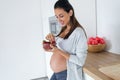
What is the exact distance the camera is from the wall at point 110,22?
4.99 feet

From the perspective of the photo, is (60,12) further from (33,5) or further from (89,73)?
(33,5)

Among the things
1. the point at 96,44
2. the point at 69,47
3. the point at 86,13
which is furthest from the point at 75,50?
the point at 86,13

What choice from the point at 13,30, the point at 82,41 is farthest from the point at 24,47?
the point at 82,41

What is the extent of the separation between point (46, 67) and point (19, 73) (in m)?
A: 0.43

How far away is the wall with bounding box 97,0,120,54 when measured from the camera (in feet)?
4.99

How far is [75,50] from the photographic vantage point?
106 cm

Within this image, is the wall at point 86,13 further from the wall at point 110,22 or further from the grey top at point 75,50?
the grey top at point 75,50

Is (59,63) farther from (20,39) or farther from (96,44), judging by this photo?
(20,39)

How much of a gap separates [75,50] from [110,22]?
2.35 ft

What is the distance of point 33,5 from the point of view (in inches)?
97.7

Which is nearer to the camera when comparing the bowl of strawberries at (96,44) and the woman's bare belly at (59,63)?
the woman's bare belly at (59,63)

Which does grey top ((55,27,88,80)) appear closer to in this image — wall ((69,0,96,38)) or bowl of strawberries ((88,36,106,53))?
bowl of strawberries ((88,36,106,53))

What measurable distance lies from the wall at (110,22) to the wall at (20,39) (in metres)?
1.09

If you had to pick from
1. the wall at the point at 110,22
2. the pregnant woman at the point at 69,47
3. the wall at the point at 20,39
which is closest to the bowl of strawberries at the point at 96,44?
the wall at the point at 110,22
